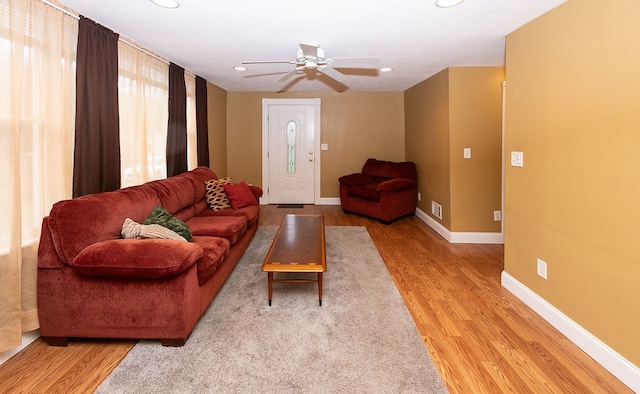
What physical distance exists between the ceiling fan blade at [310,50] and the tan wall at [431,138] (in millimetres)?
2105

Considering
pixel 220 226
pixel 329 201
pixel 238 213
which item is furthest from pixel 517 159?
pixel 329 201

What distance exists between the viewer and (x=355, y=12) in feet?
8.77

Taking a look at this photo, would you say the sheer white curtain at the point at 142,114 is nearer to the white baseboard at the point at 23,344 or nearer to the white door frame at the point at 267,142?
the white baseboard at the point at 23,344

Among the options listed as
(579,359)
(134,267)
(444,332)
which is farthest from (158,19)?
(579,359)

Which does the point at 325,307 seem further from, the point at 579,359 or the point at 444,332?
the point at 579,359

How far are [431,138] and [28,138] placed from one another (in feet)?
15.3

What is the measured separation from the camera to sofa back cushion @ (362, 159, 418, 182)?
5.96m

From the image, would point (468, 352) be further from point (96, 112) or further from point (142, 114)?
point (142, 114)

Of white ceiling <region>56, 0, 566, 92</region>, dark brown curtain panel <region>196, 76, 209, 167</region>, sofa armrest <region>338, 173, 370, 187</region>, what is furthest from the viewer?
sofa armrest <region>338, 173, 370, 187</region>

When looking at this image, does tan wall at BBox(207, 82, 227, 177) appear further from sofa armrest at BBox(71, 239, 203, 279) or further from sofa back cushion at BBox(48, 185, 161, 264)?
sofa armrest at BBox(71, 239, 203, 279)

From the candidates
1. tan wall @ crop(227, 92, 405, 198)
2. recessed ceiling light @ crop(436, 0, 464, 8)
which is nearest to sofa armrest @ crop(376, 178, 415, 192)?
tan wall @ crop(227, 92, 405, 198)

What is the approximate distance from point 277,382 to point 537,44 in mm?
2957

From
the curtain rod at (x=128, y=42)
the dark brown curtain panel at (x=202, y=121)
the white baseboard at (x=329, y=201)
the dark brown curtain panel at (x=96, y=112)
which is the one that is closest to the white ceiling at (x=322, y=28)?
the curtain rod at (x=128, y=42)

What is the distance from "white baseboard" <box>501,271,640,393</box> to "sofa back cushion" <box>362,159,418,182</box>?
10.2 ft
